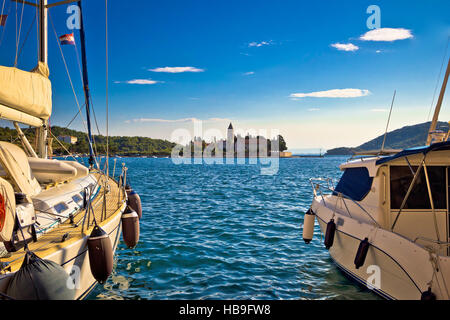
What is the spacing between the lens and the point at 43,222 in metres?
7.29

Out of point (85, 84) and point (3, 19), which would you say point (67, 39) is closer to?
point (85, 84)

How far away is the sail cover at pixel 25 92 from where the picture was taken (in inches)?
270

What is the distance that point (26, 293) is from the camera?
4512mm

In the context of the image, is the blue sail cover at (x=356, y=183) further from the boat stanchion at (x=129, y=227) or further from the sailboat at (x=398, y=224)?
the boat stanchion at (x=129, y=227)

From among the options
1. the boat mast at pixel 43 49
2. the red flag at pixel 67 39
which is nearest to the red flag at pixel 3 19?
the boat mast at pixel 43 49

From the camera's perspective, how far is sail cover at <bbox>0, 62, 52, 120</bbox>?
6852mm

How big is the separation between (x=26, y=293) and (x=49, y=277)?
33cm

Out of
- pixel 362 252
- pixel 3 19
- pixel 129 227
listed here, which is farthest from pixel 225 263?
pixel 3 19

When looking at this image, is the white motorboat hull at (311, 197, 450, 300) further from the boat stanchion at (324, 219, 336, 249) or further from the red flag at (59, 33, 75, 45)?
the red flag at (59, 33, 75, 45)

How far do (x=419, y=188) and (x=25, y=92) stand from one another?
936 cm
